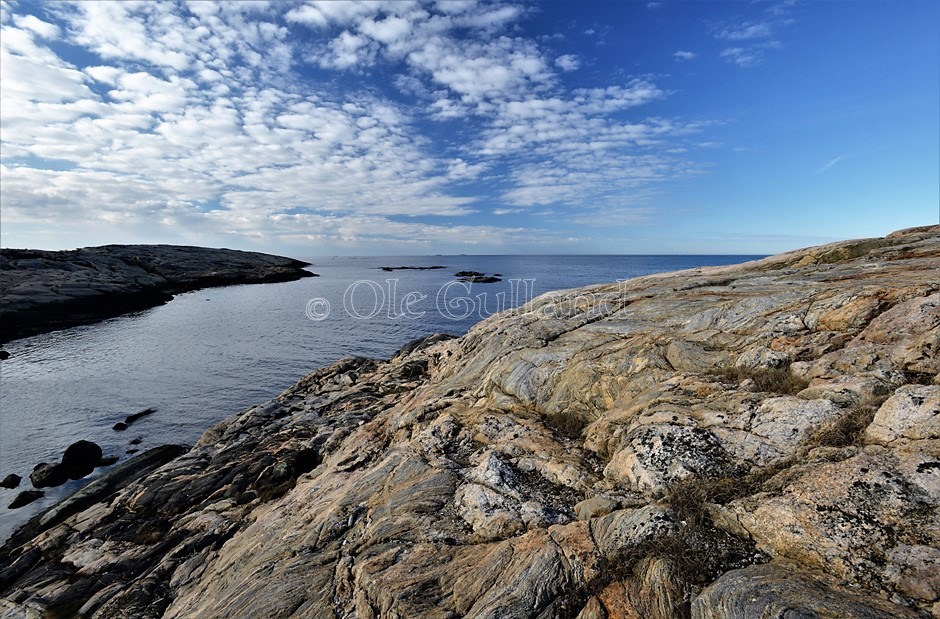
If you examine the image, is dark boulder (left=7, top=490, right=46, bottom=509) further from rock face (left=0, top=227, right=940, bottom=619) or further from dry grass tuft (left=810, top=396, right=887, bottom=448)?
dry grass tuft (left=810, top=396, right=887, bottom=448)

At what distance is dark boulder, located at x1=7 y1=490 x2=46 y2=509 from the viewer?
21266mm

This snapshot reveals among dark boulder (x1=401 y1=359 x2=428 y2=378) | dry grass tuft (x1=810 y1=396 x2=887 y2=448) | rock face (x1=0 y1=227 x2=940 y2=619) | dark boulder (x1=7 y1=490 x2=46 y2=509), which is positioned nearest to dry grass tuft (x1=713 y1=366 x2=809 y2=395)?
rock face (x1=0 y1=227 x2=940 y2=619)

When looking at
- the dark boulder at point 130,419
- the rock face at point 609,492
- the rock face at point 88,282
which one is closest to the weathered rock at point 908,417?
the rock face at point 609,492

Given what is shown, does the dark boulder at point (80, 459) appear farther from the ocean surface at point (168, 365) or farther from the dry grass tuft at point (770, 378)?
the dry grass tuft at point (770, 378)

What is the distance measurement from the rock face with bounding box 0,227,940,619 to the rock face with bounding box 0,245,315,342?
7063 centimetres

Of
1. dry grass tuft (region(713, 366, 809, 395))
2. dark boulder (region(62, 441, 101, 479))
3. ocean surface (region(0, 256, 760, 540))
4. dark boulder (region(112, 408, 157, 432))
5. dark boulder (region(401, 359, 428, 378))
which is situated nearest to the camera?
dry grass tuft (region(713, 366, 809, 395))

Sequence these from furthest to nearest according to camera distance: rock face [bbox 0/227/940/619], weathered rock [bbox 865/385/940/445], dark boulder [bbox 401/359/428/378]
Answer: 1. dark boulder [bbox 401/359/428/378]
2. weathered rock [bbox 865/385/940/445]
3. rock face [bbox 0/227/940/619]

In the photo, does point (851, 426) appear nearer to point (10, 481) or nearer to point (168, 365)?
point (10, 481)

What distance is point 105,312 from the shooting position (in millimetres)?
78125

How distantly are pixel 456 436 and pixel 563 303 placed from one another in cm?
1265

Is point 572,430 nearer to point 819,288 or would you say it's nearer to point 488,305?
point 819,288

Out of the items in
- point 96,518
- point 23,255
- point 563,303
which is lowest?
point 96,518

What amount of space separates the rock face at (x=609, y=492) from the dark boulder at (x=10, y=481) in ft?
23.6

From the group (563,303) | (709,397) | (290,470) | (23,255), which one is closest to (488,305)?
(563,303)
